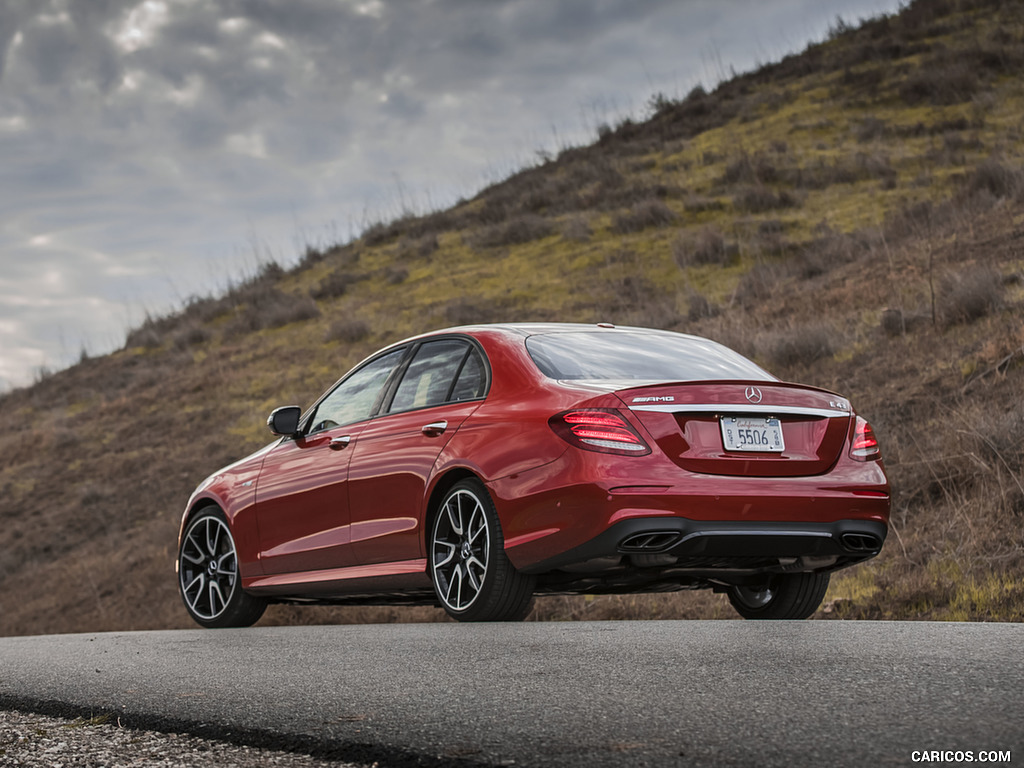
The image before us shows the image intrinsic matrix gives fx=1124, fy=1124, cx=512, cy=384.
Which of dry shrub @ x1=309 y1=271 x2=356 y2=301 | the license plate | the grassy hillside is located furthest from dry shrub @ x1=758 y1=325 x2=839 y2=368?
dry shrub @ x1=309 y1=271 x2=356 y2=301

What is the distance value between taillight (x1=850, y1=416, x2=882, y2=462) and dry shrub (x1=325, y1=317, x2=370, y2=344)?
750 inches

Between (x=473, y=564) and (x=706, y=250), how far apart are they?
57.6ft

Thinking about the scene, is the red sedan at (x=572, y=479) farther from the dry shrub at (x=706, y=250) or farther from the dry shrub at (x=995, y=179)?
the dry shrub at (x=706, y=250)

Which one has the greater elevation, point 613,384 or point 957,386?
point 613,384

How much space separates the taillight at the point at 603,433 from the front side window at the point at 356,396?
2145mm

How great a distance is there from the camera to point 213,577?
8445mm

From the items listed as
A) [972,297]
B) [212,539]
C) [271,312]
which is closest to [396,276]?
[271,312]

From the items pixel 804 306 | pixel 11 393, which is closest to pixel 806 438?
pixel 804 306

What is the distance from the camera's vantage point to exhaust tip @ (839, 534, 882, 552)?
5734 mm

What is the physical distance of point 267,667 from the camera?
5.00 metres

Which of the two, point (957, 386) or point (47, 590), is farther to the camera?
point (47, 590)

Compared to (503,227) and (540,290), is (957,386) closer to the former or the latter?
(540,290)

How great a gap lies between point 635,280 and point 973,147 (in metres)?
8.31

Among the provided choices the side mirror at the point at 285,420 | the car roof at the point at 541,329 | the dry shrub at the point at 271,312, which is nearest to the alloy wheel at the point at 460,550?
the car roof at the point at 541,329
